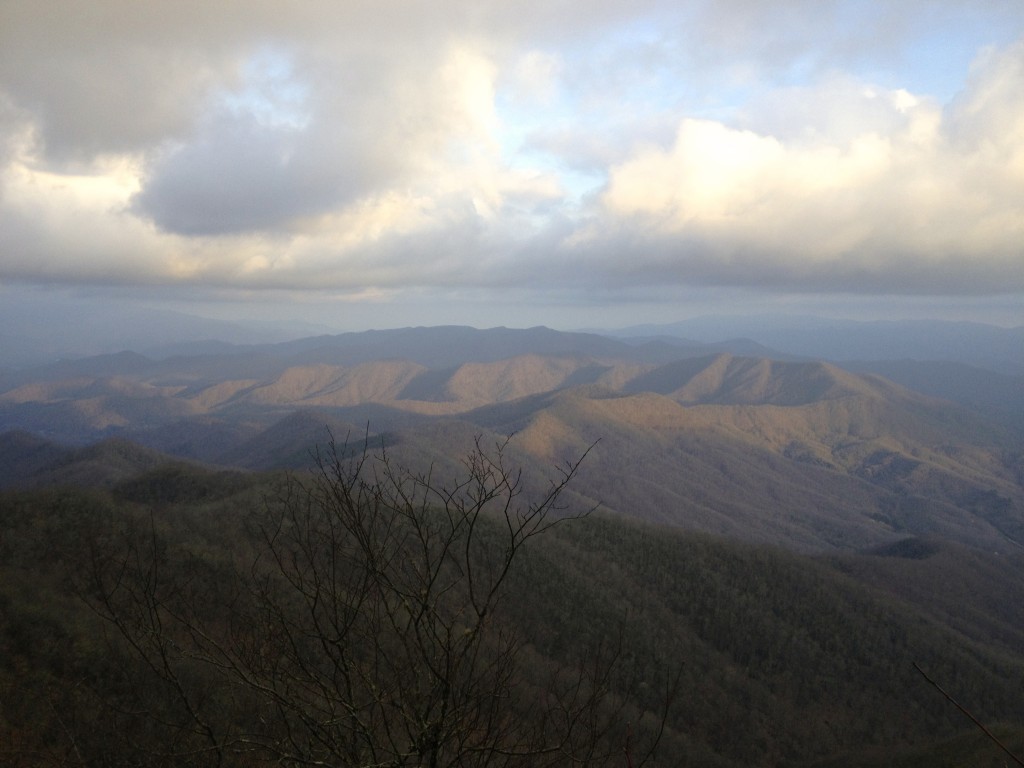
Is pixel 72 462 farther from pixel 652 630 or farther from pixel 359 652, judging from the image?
pixel 359 652

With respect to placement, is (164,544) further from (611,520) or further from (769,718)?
(611,520)

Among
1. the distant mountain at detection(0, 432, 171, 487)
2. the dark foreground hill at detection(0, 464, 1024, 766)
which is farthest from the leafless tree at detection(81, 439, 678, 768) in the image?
the distant mountain at detection(0, 432, 171, 487)

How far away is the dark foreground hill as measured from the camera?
23.8 m

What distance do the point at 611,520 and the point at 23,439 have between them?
184947mm

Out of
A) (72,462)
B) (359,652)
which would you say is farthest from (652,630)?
(72,462)

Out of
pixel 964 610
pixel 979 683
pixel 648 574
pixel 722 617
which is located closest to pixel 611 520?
pixel 648 574

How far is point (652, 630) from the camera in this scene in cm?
7081

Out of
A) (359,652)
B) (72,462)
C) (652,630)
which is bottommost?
(652,630)

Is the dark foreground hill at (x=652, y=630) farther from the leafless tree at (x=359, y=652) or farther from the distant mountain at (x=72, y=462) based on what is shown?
the distant mountain at (x=72, y=462)

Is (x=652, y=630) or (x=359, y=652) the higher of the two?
(x=359, y=652)

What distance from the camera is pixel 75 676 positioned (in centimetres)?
2227

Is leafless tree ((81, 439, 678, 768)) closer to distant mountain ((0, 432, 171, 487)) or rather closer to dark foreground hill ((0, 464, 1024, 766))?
dark foreground hill ((0, 464, 1024, 766))

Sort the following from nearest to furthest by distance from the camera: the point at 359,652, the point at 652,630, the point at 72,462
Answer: the point at 359,652, the point at 652,630, the point at 72,462

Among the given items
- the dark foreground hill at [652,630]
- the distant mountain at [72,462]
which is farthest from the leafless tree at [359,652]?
the distant mountain at [72,462]
